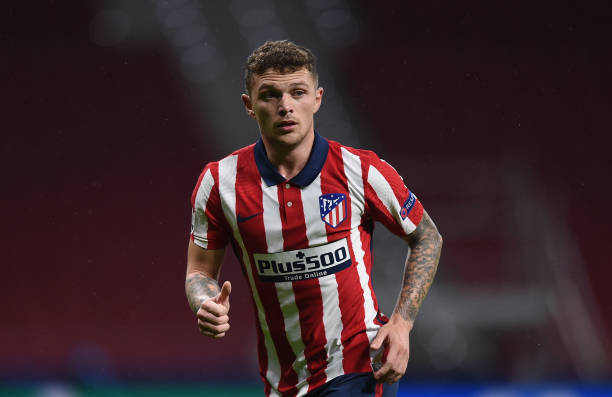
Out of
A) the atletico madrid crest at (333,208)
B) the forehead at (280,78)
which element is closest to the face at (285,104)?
the forehead at (280,78)

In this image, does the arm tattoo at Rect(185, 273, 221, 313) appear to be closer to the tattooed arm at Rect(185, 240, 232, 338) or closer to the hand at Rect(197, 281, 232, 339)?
the tattooed arm at Rect(185, 240, 232, 338)

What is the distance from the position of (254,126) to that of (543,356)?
317 cm

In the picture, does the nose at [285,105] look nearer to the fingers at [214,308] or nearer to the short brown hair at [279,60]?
the short brown hair at [279,60]

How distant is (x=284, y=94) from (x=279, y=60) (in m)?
0.09

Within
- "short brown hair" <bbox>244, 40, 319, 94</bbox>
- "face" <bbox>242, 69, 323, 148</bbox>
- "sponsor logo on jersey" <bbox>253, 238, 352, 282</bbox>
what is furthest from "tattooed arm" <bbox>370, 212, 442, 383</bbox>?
"short brown hair" <bbox>244, 40, 319, 94</bbox>

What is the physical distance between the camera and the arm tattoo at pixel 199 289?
1982mm

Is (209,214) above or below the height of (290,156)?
below

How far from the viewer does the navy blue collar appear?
2.01 metres

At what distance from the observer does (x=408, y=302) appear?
79.1 inches

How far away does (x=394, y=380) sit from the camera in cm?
191

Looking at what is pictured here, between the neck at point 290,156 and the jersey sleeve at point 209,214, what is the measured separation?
0.54 feet

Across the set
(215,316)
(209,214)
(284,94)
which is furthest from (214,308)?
(284,94)

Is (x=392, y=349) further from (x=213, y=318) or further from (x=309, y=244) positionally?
(x=213, y=318)

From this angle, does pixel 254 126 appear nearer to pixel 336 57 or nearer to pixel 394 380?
pixel 336 57
